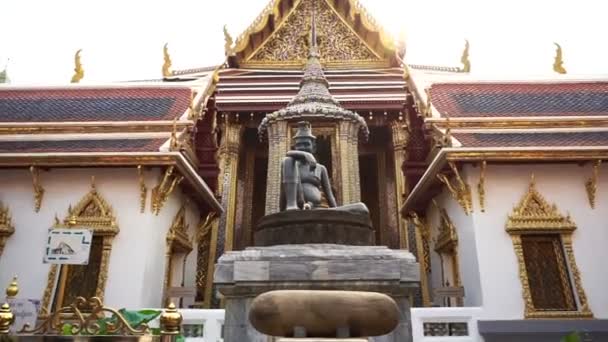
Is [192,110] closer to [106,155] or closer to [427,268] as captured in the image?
[106,155]

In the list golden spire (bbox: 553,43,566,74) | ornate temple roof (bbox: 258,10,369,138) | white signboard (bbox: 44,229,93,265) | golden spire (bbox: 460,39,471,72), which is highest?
golden spire (bbox: 460,39,471,72)

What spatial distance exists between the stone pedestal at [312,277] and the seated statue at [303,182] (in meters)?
0.67

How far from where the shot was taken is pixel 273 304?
90.0 inches

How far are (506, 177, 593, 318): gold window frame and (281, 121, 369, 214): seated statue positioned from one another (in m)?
2.70

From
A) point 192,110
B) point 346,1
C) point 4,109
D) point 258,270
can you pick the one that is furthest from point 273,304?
point 346,1

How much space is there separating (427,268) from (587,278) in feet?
9.71

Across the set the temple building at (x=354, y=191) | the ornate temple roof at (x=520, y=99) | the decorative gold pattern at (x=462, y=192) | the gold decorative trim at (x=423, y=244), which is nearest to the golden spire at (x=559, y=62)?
the temple building at (x=354, y=191)

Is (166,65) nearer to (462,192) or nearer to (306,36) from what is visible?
(306,36)

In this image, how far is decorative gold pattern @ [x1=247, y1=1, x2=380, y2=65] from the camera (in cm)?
1211

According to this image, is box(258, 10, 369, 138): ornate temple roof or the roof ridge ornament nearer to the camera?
box(258, 10, 369, 138): ornate temple roof

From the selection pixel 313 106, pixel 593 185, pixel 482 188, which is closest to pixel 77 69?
pixel 313 106

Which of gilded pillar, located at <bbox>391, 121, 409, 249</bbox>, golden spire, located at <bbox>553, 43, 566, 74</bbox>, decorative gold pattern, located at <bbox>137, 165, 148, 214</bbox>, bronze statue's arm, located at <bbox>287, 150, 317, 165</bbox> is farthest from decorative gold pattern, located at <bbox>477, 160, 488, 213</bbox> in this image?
golden spire, located at <bbox>553, 43, 566, 74</bbox>

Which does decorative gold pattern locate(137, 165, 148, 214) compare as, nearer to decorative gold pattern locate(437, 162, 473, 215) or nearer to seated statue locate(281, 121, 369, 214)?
seated statue locate(281, 121, 369, 214)

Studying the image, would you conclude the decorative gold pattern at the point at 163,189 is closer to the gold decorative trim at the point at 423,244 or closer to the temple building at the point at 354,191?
the temple building at the point at 354,191
